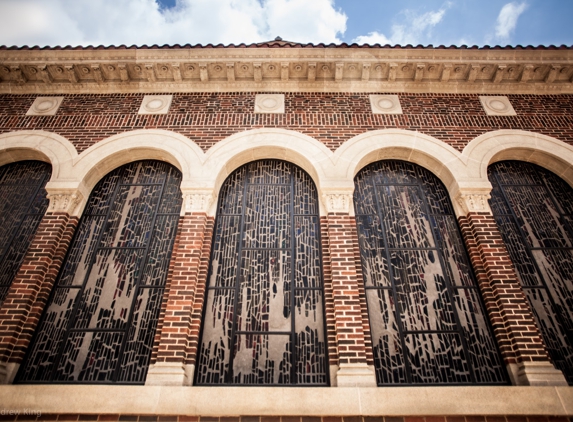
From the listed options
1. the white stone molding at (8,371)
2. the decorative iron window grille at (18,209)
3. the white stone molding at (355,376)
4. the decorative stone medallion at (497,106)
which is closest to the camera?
the white stone molding at (355,376)

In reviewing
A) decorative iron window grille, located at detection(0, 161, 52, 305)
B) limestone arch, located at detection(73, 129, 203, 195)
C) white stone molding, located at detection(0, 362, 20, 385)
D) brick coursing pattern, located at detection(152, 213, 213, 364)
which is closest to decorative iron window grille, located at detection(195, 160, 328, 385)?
brick coursing pattern, located at detection(152, 213, 213, 364)

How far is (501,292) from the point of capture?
5254 mm

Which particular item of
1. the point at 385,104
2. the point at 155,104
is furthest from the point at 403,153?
the point at 155,104

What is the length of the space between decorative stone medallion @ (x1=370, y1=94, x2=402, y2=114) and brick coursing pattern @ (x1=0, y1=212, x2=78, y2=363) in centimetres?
628

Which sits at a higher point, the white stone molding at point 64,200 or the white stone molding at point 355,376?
the white stone molding at point 64,200

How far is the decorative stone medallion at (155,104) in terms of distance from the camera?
291 inches

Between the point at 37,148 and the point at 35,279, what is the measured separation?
289 centimetres

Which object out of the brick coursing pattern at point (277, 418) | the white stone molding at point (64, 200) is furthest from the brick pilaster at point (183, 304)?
the white stone molding at point (64, 200)

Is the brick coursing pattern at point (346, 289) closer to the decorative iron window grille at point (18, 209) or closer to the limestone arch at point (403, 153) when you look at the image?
the limestone arch at point (403, 153)

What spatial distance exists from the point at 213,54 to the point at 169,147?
233cm

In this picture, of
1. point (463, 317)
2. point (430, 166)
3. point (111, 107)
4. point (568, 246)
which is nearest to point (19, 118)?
point (111, 107)

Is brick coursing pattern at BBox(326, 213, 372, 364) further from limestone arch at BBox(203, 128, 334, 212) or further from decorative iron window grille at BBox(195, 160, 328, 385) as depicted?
limestone arch at BBox(203, 128, 334, 212)

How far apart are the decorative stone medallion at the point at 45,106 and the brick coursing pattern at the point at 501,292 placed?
336 inches

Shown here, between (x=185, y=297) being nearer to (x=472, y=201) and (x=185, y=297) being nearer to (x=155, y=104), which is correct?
(x=155, y=104)
